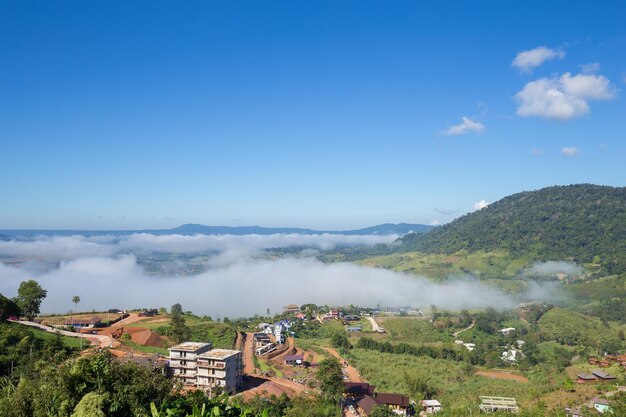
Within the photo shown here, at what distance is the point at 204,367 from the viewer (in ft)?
95.2

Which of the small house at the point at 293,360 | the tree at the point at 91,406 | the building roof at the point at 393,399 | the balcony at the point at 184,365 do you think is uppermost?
the tree at the point at 91,406

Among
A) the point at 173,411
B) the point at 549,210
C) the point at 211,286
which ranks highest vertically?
the point at 549,210

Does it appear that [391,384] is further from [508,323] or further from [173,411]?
[508,323]

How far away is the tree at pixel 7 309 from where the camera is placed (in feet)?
111

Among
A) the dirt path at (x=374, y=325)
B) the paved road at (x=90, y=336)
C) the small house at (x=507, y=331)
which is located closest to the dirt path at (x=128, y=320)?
the paved road at (x=90, y=336)

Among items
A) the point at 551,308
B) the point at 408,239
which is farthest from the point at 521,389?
the point at 408,239

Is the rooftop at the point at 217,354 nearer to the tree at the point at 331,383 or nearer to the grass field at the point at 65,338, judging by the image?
the tree at the point at 331,383

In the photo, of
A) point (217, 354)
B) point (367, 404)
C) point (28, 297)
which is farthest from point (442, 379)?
point (28, 297)

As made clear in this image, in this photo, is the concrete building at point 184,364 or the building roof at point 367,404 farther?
the concrete building at point 184,364

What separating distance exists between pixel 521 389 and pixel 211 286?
106 meters

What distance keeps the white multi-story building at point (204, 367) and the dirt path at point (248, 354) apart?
6.17 meters

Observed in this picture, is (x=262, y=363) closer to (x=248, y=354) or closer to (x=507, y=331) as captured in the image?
(x=248, y=354)

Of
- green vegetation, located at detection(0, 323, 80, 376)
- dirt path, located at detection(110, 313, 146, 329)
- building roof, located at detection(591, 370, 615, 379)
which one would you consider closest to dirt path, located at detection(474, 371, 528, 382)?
building roof, located at detection(591, 370, 615, 379)

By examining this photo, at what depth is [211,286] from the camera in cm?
12988
